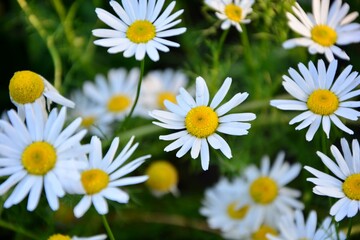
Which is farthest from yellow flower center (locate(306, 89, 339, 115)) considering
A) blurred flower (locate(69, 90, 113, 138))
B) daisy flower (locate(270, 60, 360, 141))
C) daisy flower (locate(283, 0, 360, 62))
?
blurred flower (locate(69, 90, 113, 138))

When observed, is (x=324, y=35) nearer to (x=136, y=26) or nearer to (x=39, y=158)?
(x=136, y=26)

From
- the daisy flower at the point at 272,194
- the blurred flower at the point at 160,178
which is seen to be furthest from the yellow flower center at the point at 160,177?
the daisy flower at the point at 272,194

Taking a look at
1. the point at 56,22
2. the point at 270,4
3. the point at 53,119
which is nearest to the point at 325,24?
the point at 270,4

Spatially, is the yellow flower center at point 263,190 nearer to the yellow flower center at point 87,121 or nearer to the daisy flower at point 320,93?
the daisy flower at point 320,93

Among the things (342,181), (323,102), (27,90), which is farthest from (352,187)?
(27,90)

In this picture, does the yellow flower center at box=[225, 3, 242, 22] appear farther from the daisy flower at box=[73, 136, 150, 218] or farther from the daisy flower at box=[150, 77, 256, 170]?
the daisy flower at box=[73, 136, 150, 218]

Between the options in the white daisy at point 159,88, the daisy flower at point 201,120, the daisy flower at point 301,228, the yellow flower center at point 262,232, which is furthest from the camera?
the white daisy at point 159,88
